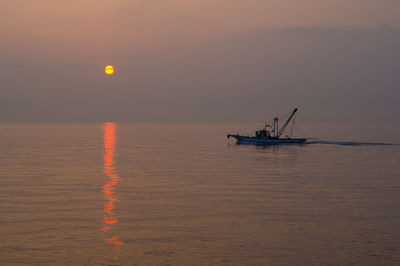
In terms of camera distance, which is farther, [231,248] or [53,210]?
[53,210]

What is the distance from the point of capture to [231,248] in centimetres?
3338

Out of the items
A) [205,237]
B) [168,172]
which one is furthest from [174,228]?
[168,172]

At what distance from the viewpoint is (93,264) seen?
29.7 metres

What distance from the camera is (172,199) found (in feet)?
179

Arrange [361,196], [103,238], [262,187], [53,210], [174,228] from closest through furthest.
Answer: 1. [103,238]
2. [174,228]
3. [53,210]
4. [361,196]
5. [262,187]

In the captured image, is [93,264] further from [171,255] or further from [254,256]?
[254,256]

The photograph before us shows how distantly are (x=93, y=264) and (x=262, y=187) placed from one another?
39603 millimetres

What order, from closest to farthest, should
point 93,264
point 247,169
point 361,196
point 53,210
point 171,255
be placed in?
point 93,264
point 171,255
point 53,210
point 361,196
point 247,169

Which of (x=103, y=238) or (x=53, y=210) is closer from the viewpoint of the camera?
(x=103, y=238)

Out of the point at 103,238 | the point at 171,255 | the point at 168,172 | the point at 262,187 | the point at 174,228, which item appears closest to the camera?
the point at 171,255

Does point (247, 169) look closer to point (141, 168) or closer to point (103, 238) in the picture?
point (141, 168)

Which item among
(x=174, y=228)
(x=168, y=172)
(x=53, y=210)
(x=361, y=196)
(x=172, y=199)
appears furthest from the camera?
(x=168, y=172)

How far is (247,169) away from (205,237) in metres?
57.8

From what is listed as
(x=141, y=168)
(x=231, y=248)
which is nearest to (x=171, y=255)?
(x=231, y=248)
